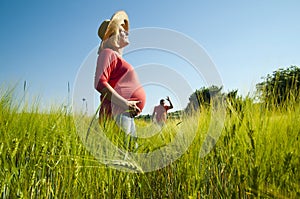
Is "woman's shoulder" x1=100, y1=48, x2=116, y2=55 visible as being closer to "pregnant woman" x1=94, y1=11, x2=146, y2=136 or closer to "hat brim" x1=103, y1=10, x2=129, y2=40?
"pregnant woman" x1=94, y1=11, x2=146, y2=136

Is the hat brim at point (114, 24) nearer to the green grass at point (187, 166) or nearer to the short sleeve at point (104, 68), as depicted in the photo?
the short sleeve at point (104, 68)

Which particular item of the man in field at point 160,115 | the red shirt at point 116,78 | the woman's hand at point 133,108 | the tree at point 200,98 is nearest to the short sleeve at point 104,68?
the red shirt at point 116,78

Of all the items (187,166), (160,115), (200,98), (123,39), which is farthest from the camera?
(160,115)

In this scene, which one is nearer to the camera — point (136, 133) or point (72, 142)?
point (72, 142)

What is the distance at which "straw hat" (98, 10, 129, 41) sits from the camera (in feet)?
6.20

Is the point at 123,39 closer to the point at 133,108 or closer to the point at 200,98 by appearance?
the point at 133,108

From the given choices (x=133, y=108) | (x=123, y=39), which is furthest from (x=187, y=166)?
(x=123, y=39)

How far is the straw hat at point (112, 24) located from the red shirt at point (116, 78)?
22cm

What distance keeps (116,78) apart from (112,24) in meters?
0.38

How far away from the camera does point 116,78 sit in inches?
67.4

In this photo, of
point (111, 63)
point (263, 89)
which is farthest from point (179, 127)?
point (111, 63)

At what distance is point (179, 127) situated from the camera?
1.23 metres

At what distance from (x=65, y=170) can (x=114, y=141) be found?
1.07 feet

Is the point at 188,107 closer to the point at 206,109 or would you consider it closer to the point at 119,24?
the point at 206,109
